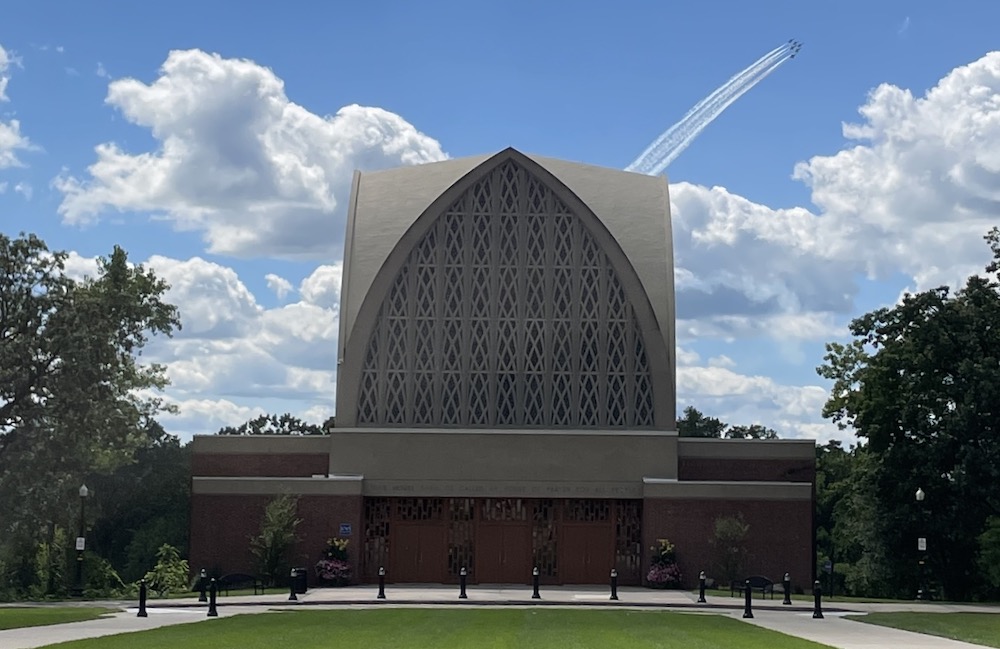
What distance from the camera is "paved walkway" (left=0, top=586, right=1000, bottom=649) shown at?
2492 centimetres

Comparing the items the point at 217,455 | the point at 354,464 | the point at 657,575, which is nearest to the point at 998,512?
the point at 657,575

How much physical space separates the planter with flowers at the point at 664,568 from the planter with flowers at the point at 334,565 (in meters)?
10.1

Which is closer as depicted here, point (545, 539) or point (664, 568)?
point (664, 568)

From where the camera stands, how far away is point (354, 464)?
47.3m

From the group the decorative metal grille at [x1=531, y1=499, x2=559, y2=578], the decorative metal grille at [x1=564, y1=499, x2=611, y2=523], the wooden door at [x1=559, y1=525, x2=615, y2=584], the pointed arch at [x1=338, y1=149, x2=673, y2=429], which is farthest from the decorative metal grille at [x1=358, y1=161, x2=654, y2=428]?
the wooden door at [x1=559, y1=525, x2=615, y2=584]

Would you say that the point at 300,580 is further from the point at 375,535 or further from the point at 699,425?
the point at 699,425

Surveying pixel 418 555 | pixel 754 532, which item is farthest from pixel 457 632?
pixel 754 532

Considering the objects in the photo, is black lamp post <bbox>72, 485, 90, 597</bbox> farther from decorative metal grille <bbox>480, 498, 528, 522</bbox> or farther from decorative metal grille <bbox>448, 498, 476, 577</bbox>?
decorative metal grille <bbox>480, 498, 528, 522</bbox>

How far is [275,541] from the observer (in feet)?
146

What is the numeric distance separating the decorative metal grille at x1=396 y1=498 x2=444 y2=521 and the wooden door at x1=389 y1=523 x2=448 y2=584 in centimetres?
42

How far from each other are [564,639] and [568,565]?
24154 millimetres

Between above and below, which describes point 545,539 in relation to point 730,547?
above

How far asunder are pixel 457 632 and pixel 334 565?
2104 centimetres

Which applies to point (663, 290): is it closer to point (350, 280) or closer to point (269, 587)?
point (350, 280)
